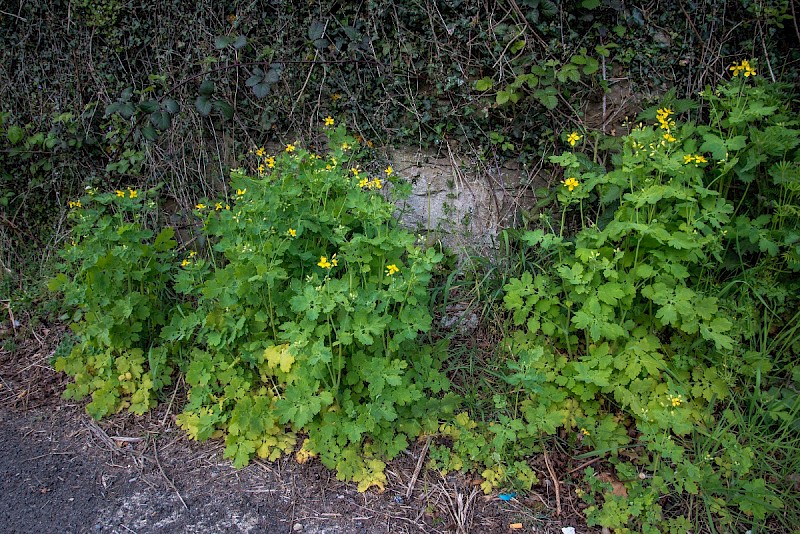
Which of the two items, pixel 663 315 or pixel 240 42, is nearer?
pixel 663 315

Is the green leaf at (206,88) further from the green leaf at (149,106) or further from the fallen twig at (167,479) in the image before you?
the fallen twig at (167,479)

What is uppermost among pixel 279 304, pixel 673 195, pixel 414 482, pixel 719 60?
pixel 719 60

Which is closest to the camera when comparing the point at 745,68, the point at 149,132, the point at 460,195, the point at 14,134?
the point at 745,68

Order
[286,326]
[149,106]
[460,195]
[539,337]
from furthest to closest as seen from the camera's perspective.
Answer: [460,195] < [149,106] < [539,337] < [286,326]

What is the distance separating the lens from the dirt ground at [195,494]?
2510 mm

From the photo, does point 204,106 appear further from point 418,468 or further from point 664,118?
point 664,118

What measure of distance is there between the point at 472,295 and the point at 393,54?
60.7 inches

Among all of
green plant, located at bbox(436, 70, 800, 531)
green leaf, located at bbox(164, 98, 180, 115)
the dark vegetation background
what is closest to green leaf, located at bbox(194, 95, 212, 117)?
the dark vegetation background

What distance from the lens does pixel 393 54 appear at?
11.8 ft

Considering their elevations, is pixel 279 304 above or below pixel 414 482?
above

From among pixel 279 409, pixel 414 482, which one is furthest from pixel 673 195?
pixel 279 409

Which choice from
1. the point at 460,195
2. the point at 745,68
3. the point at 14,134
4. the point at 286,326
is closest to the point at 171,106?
the point at 14,134

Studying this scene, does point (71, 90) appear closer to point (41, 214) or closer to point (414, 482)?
point (41, 214)

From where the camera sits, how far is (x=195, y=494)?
264 centimetres
